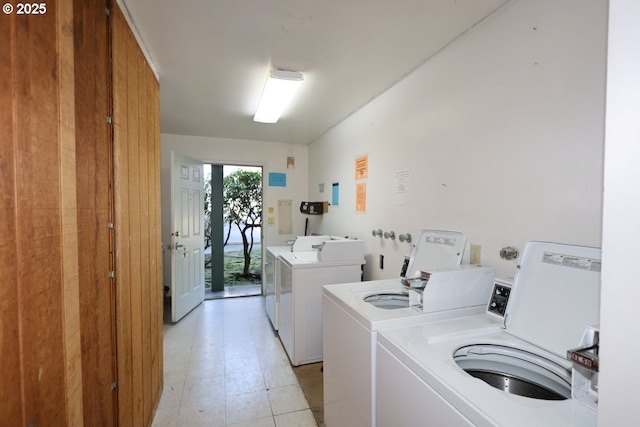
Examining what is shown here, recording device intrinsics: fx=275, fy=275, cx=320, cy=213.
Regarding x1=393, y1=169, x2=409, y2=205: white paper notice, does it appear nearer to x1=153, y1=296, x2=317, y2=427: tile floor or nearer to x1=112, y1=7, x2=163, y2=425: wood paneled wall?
x1=153, y1=296, x2=317, y2=427: tile floor

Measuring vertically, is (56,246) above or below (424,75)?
below

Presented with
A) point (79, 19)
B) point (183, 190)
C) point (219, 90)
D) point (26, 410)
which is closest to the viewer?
point (26, 410)

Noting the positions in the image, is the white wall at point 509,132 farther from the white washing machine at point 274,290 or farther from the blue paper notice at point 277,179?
the blue paper notice at point 277,179

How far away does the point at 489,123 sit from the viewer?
4.75 feet

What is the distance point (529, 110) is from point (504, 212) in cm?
48

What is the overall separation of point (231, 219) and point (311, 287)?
10.9 feet

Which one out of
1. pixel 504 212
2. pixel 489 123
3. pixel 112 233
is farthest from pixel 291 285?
pixel 489 123

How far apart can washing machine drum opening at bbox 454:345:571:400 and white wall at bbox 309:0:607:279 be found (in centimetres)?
44

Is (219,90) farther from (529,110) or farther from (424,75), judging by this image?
(529,110)

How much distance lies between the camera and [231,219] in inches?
207

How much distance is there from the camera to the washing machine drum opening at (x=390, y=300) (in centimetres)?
164

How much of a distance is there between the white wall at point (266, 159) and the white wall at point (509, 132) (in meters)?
2.31

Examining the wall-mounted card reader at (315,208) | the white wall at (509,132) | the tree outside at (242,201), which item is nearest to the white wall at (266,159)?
the wall-mounted card reader at (315,208)

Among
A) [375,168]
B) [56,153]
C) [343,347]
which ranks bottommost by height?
[343,347]
